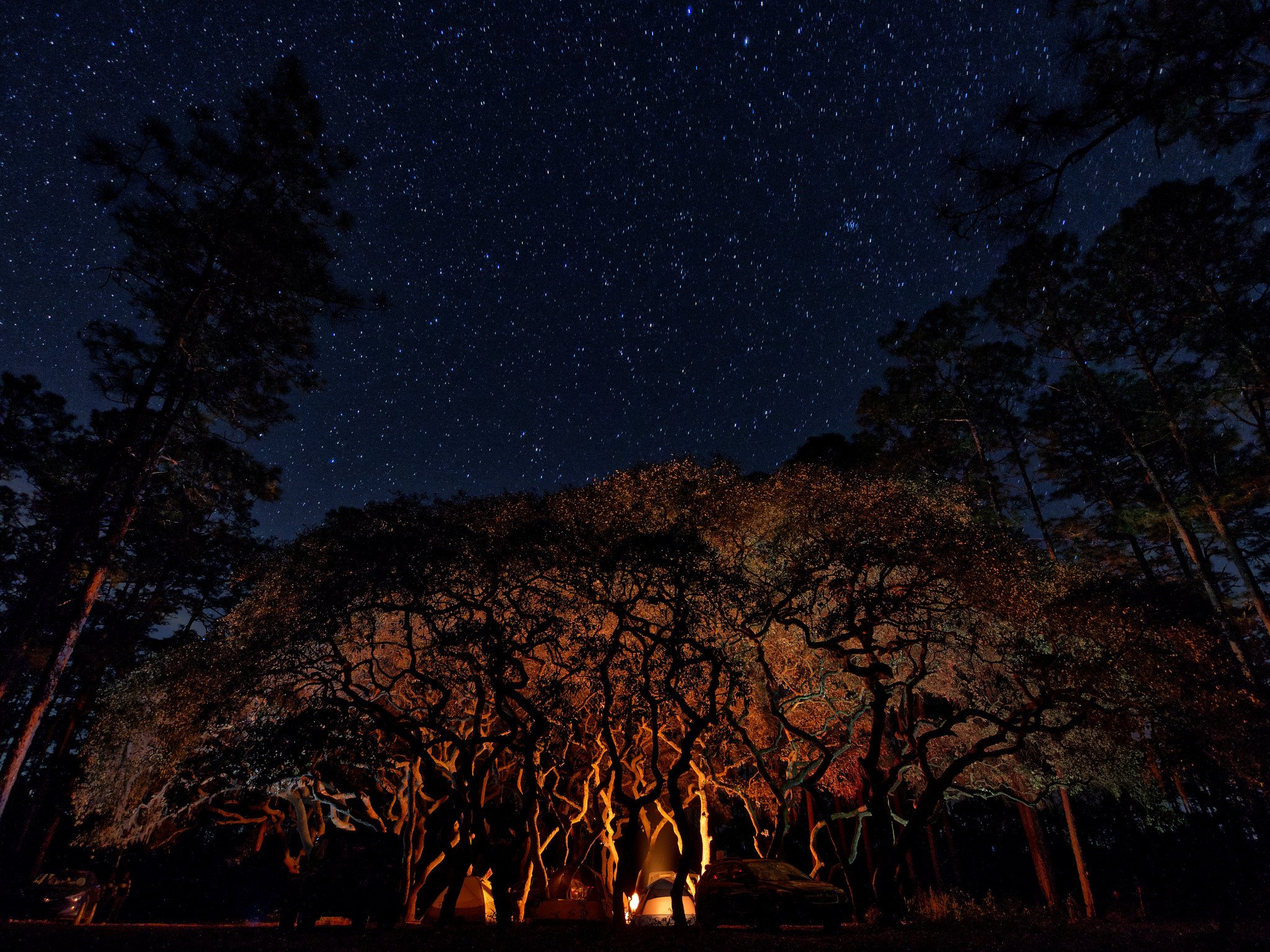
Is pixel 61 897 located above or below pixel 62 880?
below

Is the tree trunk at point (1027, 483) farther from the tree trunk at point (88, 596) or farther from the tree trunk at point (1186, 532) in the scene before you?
the tree trunk at point (88, 596)

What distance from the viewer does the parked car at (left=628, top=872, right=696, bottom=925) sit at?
72.1 feet

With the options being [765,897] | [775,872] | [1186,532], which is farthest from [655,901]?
[1186,532]

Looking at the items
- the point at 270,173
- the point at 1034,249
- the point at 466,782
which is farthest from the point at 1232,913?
the point at 270,173

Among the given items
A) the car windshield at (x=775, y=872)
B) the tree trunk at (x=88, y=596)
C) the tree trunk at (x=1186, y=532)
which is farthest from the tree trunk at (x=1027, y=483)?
the tree trunk at (x=88, y=596)

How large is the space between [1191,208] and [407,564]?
83.4 ft

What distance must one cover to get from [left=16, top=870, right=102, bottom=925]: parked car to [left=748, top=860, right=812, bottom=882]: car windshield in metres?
18.5

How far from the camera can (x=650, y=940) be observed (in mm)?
11219

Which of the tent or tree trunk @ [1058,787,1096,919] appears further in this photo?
the tent

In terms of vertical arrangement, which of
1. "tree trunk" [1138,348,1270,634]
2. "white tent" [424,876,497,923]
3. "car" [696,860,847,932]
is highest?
"tree trunk" [1138,348,1270,634]

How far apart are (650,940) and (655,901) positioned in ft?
53.8

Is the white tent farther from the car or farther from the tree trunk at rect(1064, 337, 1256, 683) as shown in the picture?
the tree trunk at rect(1064, 337, 1256, 683)

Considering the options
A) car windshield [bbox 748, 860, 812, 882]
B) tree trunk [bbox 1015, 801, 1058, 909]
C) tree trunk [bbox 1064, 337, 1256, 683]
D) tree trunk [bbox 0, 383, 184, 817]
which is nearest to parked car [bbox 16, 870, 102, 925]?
tree trunk [bbox 0, 383, 184, 817]

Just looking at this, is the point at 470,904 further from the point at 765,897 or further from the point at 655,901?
the point at 765,897
